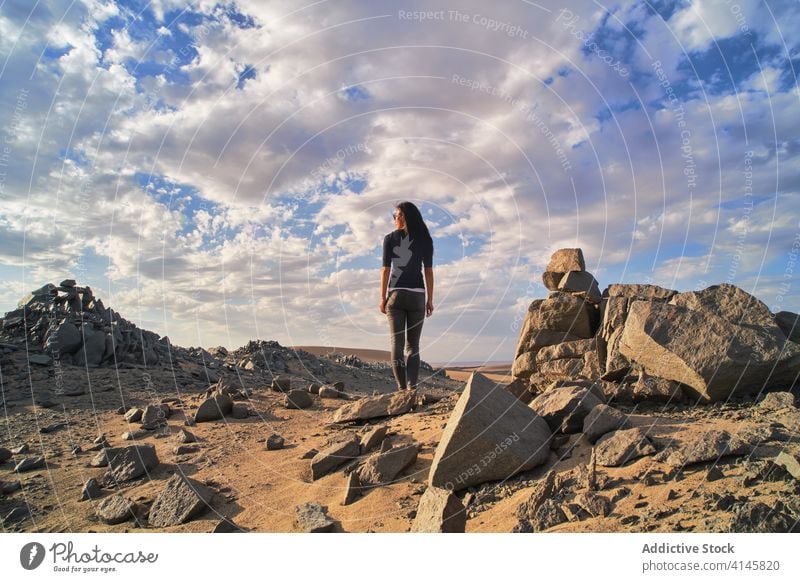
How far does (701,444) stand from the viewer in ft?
15.3

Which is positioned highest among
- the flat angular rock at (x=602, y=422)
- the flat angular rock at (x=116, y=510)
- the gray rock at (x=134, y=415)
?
the gray rock at (x=134, y=415)

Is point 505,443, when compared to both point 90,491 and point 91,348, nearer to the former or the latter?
point 90,491

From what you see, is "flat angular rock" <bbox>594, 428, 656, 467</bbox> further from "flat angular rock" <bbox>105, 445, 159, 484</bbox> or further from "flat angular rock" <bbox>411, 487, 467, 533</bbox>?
"flat angular rock" <bbox>105, 445, 159, 484</bbox>

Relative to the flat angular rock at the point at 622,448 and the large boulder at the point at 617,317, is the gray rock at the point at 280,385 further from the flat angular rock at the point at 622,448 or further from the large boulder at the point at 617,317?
the flat angular rock at the point at 622,448

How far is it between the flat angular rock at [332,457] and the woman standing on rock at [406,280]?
2.28m

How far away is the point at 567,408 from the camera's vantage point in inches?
241

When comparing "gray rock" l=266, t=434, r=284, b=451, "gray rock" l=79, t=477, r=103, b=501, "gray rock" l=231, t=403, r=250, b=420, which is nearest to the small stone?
"gray rock" l=266, t=434, r=284, b=451

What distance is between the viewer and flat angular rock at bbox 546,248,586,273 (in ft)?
29.9

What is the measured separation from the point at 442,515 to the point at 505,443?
1.58 metres

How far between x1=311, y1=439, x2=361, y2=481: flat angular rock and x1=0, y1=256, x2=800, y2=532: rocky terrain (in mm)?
22

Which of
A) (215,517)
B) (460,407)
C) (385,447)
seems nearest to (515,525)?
(460,407)

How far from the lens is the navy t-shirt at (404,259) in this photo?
8.70 metres

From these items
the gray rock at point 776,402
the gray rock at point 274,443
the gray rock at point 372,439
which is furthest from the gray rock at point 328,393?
the gray rock at point 776,402

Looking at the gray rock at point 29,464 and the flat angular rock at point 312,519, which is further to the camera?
the gray rock at point 29,464
